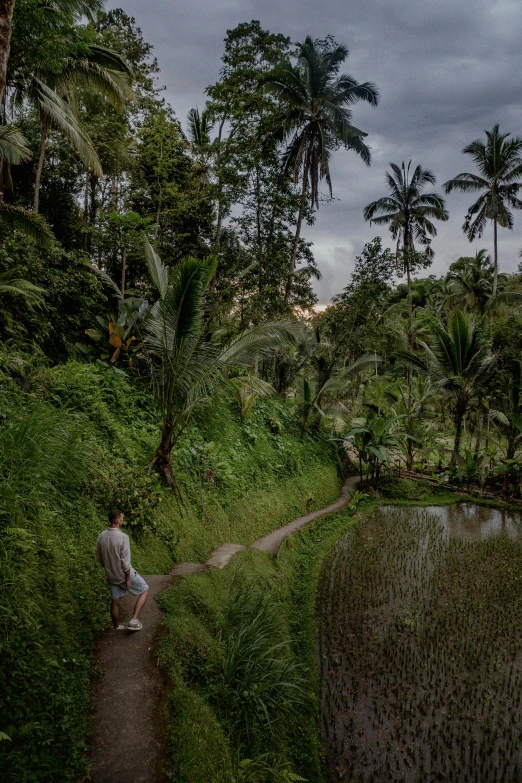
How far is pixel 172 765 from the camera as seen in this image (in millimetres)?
2975

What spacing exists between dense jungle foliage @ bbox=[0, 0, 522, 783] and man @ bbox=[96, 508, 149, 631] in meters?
0.30

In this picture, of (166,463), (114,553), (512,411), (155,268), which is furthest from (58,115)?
(512,411)

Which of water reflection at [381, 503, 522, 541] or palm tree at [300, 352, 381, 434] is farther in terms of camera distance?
palm tree at [300, 352, 381, 434]

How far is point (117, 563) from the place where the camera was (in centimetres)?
412

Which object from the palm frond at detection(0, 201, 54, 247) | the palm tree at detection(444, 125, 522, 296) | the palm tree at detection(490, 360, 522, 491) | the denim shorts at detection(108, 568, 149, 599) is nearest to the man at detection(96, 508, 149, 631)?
the denim shorts at detection(108, 568, 149, 599)

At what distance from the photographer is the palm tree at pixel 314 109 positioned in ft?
47.3

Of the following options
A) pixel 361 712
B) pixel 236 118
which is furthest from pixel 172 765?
pixel 236 118

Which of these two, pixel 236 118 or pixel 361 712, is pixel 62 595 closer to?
pixel 361 712

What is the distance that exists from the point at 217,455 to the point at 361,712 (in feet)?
17.0

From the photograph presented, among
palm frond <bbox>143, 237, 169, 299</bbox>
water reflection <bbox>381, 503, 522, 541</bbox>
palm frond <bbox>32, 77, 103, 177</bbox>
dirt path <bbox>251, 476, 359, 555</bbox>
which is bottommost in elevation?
water reflection <bbox>381, 503, 522, 541</bbox>

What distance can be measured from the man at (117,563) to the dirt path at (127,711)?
0.58ft

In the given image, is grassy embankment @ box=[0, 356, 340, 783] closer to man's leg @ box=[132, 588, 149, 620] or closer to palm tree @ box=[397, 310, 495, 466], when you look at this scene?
man's leg @ box=[132, 588, 149, 620]

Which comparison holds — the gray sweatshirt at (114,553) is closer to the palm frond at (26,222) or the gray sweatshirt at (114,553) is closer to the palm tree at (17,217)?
the palm tree at (17,217)

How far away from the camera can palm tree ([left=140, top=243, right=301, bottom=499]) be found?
20.5 feet
